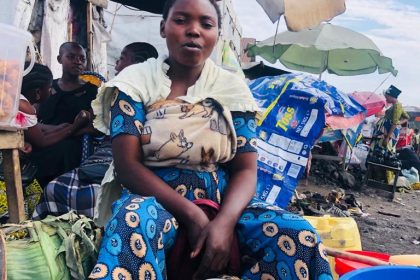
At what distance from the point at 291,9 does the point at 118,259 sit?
2253 millimetres

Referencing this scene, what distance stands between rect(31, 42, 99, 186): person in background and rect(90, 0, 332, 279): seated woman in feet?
4.53

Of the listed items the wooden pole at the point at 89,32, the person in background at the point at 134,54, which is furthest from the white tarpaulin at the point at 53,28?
the person in background at the point at 134,54

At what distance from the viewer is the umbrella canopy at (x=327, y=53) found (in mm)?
10281

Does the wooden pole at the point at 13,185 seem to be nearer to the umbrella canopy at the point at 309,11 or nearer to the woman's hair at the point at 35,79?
the woman's hair at the point at 35,79

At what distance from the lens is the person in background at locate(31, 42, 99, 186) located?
2988 millimetres

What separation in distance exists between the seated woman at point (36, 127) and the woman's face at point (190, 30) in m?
0.98

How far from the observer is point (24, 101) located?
2410mm

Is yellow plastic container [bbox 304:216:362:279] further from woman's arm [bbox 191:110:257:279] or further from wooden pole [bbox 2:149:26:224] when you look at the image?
wooden pole [bbox 2:149:26:224]

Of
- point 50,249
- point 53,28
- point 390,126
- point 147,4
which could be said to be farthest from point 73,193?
point 390,126

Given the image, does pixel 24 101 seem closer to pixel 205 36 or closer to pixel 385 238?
pixel 205 36

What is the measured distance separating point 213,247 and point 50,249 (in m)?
0.59

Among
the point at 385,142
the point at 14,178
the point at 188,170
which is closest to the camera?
the point at 188,170

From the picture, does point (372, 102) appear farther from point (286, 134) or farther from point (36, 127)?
point (36, 127)

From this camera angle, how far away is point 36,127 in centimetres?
273
